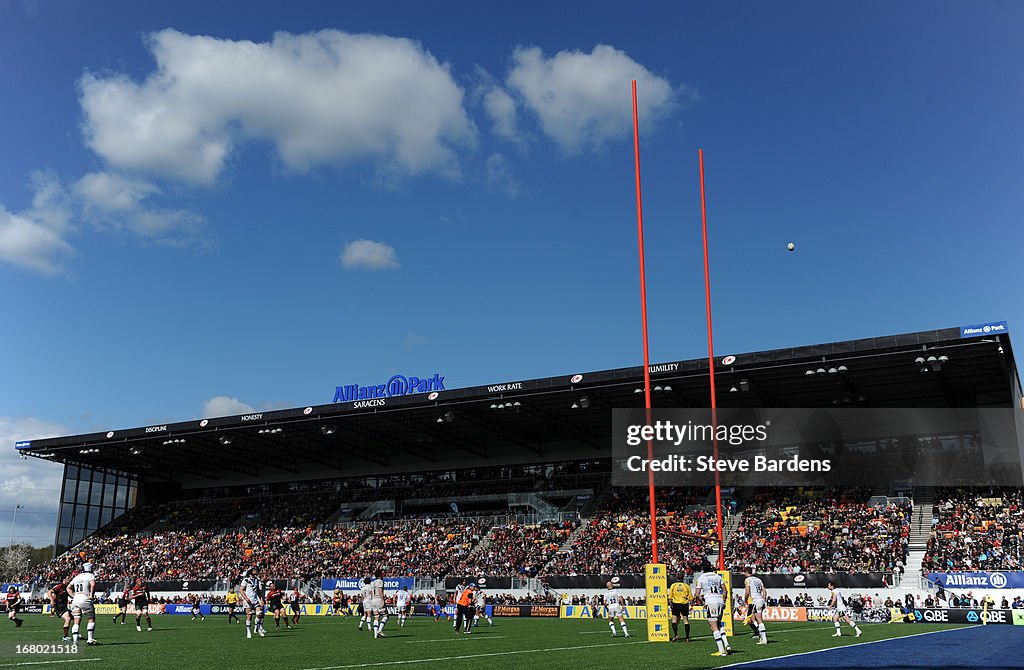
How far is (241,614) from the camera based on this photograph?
4841cm

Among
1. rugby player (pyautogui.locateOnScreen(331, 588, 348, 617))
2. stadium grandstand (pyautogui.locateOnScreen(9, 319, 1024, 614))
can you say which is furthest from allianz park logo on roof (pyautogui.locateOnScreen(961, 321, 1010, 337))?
rugby player (pyautogui.locateOnScreen(331, 588, 348, 617))

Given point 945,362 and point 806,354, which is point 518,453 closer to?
point 806,354

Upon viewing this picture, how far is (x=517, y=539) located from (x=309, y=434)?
19.1 meters

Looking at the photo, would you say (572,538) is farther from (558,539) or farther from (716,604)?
(716,604)

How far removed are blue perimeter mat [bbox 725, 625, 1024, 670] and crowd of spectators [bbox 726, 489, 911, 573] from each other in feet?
70.5

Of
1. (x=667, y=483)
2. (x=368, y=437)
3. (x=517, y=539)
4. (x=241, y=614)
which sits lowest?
(x=241, y=614)

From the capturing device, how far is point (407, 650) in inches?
797

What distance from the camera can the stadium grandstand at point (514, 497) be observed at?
4462 centimetres

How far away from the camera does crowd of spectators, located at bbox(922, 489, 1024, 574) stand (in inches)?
1566

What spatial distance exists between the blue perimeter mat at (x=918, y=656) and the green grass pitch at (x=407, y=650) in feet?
2.96

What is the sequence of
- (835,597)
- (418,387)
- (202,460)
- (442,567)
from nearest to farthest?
(835,597) → (442,567) → (418,387) → (202,460)

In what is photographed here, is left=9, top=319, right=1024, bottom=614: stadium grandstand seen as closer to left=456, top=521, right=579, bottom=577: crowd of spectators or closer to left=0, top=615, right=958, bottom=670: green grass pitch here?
left=456, top=521, right=579, bottom=577: crowd of spectators

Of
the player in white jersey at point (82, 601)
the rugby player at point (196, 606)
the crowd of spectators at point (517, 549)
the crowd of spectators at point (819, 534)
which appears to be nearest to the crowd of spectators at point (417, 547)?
the crowd of spectators at point (517, 549)

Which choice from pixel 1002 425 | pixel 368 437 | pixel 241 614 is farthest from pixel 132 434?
pixel 1002 425
